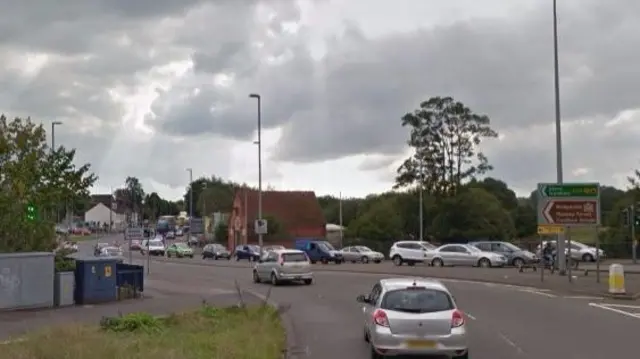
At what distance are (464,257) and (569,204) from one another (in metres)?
17.2

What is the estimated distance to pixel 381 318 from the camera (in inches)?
554

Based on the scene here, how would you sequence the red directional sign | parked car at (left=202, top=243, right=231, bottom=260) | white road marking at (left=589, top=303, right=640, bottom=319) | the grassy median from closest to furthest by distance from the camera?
the grassy median, white road marking at (left=589, top=303, right=640, bottom=319), the red directional sign, parked car at (left=202, top=243, right=231, bottom=260)

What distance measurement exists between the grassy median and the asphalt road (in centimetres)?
98

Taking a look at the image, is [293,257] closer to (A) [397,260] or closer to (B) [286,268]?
(B) [286,268]

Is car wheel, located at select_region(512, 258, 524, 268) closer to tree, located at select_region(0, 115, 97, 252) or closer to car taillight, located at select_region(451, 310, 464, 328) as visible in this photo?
tree, located at select_region(0, 115, 97, 252)

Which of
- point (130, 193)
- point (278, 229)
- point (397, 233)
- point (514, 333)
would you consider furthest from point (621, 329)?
point (130, 193)

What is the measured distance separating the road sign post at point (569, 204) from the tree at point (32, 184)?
18.2m

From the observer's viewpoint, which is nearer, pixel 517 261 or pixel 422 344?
pixel 422 344

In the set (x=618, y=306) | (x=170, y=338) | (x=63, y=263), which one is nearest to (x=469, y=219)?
(x=618, y=306)

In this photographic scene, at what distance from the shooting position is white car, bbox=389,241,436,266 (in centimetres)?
5562

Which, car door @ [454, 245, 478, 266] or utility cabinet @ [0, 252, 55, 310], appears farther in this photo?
car door @ [454, 245, 478, 266]

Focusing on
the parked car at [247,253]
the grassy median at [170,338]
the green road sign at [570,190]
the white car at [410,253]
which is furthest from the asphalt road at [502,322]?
the parked car at [247,253]

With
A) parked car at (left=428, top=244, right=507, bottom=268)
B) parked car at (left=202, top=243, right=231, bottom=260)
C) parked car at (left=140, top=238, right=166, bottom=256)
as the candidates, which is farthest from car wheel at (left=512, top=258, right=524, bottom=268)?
parked car at (left=140, top=238, right=166, bottom=256)

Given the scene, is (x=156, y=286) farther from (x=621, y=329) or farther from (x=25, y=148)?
(x=621, y=329)
